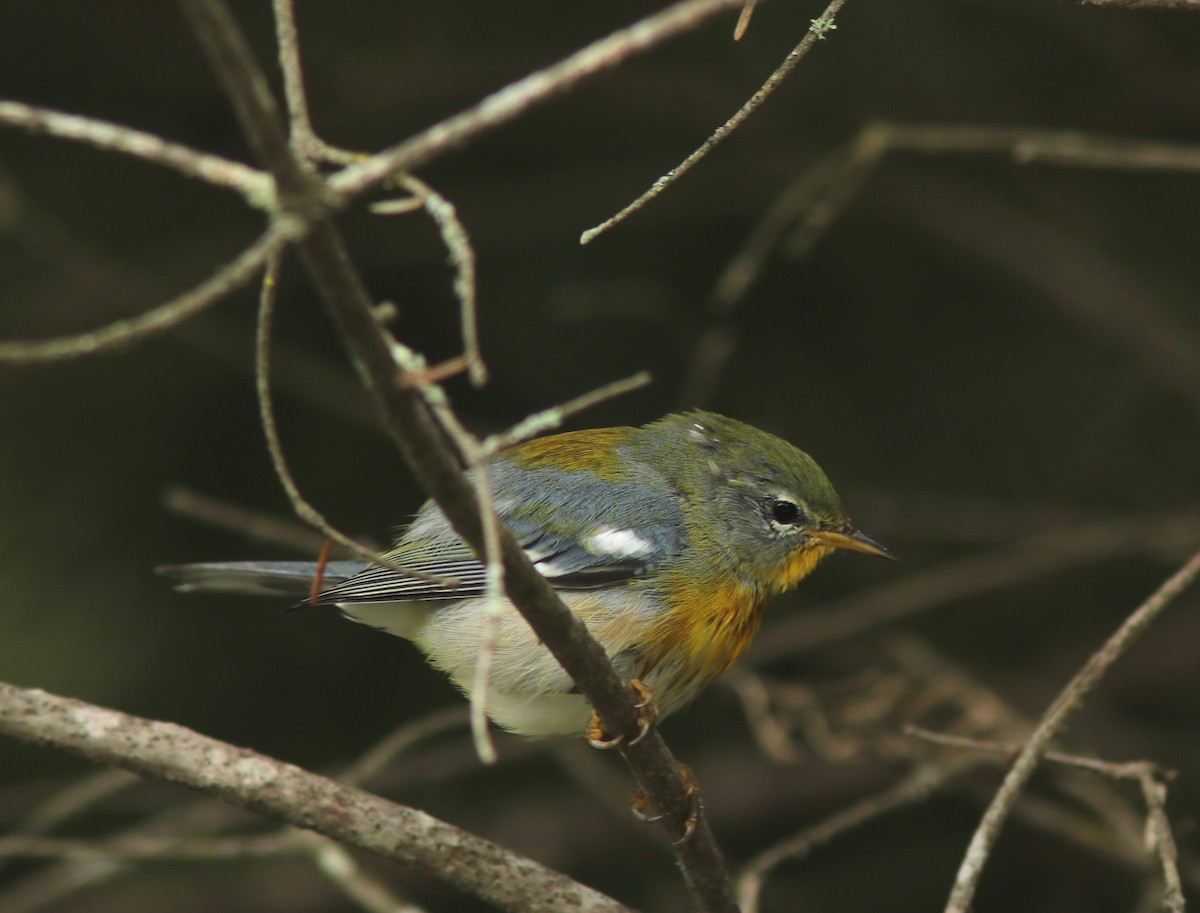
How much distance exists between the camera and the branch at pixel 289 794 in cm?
252

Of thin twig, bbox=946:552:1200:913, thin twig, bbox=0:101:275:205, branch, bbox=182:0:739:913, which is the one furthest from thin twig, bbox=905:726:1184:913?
thin twig, bbox=0:101:275:205

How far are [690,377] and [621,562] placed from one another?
1845 mm

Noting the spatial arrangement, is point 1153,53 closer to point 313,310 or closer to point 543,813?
point 313,310

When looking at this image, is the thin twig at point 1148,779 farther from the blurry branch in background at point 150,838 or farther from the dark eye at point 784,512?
the blurry branch in background at point 150,838

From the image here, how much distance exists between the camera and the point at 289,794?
2547mm

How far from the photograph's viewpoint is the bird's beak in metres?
3.65

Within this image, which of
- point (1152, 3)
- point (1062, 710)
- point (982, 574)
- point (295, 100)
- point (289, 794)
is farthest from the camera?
point (982, 574)

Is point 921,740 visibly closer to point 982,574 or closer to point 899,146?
point 982,574

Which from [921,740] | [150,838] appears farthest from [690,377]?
[150,838]

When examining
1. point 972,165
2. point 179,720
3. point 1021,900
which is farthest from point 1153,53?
point 179,720

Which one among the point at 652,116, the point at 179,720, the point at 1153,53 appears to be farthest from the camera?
the point at 652,116

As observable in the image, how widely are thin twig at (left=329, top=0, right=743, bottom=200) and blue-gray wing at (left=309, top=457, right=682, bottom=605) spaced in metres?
1.95

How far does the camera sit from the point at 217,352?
15.1 ft

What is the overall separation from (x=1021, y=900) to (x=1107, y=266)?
249cm
